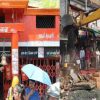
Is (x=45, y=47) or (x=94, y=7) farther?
(x=94, y=7)

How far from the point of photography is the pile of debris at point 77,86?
20.5 metres

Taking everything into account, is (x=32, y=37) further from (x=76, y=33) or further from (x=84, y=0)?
(x=84, y=0)

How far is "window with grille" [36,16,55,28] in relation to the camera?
13.8 metres

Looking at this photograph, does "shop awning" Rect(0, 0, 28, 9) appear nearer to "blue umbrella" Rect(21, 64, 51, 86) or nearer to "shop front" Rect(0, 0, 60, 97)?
"shop front" Rect(0, 0, 60, 97)

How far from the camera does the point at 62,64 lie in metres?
26.1

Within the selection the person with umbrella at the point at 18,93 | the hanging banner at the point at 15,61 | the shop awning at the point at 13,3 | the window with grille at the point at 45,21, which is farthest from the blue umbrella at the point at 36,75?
the window with grille at the point at 45,21

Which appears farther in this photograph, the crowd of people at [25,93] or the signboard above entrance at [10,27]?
the signboard above entrance at [10,27]

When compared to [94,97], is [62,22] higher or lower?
higher

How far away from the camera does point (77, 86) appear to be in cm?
2316

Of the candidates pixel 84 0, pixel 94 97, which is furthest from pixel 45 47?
pixel 84 0

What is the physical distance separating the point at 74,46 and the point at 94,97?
24.3 feet

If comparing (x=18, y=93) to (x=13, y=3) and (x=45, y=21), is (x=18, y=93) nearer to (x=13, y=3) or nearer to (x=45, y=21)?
(x=13, y=3)

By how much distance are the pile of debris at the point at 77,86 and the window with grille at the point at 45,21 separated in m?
6.73

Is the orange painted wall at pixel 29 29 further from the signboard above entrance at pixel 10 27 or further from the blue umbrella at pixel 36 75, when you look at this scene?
the blue umbrella at pixel 36 75
